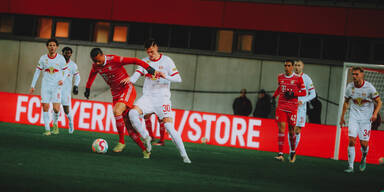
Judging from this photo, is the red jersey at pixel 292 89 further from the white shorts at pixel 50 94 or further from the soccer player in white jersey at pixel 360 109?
the white shorts at pixel 50 94

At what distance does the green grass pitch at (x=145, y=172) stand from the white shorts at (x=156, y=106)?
2.71 feet

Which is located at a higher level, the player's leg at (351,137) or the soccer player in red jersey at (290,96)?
the soccer player in red jersey at (290,96)

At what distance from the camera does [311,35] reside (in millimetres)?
21719

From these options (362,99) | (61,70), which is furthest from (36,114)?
(362,99)

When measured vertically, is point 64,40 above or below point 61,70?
above

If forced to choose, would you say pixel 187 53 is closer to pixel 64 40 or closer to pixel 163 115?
pixel 64 40

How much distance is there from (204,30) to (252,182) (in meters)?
15.3

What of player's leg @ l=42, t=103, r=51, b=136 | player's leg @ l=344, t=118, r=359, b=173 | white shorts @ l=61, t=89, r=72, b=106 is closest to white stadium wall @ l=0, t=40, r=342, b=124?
white shorts @ l=61, t=89, r=72, b=106

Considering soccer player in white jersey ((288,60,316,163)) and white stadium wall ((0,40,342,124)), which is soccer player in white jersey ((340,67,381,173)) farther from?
white stadium wall ((0,40,342,124))

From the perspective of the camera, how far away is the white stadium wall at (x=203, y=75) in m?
21.5

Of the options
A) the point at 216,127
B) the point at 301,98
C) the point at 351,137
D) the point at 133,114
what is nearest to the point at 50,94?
the point at 133,114

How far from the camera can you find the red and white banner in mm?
14562

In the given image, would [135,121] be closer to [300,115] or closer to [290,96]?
[290,96]

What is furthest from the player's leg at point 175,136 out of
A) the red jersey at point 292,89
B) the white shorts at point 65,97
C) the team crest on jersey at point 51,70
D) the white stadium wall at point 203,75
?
the white stadium wall at point 203,75
